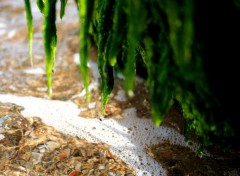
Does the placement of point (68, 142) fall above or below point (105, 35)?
below

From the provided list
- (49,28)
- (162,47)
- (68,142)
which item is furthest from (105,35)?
(68,142)

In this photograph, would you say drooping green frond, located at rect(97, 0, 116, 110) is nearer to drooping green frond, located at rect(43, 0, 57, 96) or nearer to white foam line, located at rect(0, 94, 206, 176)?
drooping green frond, located at rect(43, 0, 57, 96)

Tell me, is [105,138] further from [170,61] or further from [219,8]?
[219,8]

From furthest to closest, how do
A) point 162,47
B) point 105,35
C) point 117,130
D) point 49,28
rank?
point 117,130, point 105,35, point 49,28, point 162,47

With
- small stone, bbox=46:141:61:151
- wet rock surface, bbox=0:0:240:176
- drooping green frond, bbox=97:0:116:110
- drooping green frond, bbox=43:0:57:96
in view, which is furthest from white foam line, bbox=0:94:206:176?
drooping green frond, bbox=43:0:57:96

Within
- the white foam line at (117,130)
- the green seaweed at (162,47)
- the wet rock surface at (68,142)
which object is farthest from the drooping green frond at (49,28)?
the white foam line at (117,130)

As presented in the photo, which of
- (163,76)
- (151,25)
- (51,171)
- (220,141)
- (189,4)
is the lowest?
(51,171)

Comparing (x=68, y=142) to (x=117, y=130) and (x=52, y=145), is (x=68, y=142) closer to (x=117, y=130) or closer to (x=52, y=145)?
(x=52, y=145)

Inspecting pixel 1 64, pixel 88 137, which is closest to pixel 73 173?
pixel 88 137

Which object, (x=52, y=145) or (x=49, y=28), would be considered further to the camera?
(x=52, y=145)
